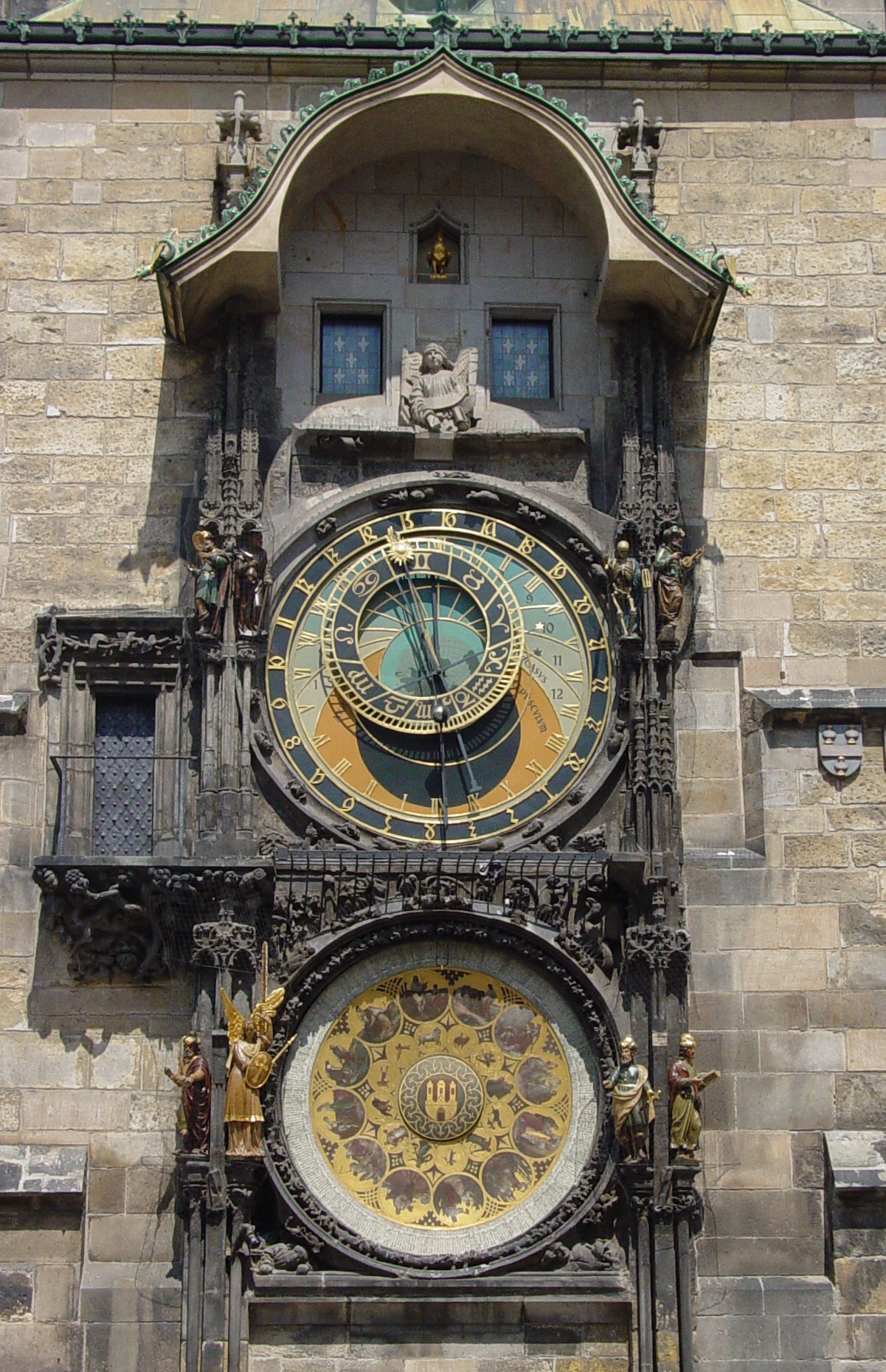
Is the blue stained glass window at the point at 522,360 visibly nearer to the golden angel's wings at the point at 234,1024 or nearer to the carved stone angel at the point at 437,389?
the carved stone angel at the point at 437,389

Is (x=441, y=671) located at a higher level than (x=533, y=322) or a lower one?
lower

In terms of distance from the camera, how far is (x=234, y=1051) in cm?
1270

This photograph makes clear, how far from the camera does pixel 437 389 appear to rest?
14266mm

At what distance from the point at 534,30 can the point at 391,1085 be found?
19.9ft

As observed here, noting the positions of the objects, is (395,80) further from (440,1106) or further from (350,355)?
(440,1106)

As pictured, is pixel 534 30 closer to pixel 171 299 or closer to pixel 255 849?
pixel 171 299

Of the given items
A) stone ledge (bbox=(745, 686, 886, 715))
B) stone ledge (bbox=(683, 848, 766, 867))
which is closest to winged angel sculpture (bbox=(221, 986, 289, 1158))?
Result: stone ledge (bbox=(683, 848, 766, 867))

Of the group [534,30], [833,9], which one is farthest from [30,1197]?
[833,9]

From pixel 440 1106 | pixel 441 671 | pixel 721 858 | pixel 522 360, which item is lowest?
pixel 440 1106

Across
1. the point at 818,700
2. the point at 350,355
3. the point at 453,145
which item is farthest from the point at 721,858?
the point at 453,145

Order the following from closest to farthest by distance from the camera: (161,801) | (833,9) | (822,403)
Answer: (161,801) → (822,403) → (833,9)

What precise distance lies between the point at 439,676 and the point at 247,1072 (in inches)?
92.8

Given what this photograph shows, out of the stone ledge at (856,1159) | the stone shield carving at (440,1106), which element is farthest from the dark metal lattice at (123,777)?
the stone ledge at (856,1159)

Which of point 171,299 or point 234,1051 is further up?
point 171,299
